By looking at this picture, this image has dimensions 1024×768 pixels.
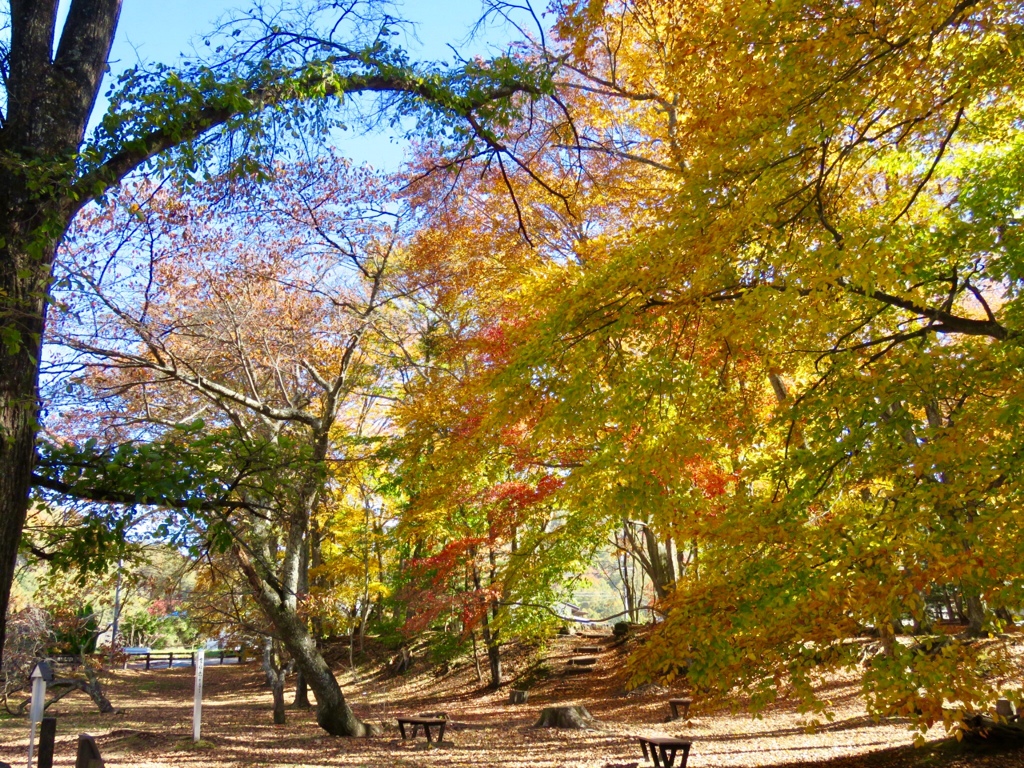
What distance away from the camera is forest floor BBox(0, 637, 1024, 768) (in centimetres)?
873

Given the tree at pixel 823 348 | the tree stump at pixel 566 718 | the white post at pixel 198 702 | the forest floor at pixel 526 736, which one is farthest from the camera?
the tree stump at pixel 566 718

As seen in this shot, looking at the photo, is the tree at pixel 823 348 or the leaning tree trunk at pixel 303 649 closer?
the tree at pixel 823 348

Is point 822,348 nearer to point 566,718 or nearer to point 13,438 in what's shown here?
point 13,438

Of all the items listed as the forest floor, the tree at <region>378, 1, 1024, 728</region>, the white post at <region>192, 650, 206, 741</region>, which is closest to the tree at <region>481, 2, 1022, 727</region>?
the tree at <region>378, 1, 1024, 728</region>

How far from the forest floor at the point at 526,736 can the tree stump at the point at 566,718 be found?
290 mm

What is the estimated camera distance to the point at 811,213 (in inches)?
239

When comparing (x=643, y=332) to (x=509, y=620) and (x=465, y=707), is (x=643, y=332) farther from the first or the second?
(x=465, y=707)

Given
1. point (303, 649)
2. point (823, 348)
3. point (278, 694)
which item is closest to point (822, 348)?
point (823, 348)

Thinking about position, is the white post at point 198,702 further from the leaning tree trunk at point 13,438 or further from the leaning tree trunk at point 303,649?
the leaning tree trunk at point 13,438

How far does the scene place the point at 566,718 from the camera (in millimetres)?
12281

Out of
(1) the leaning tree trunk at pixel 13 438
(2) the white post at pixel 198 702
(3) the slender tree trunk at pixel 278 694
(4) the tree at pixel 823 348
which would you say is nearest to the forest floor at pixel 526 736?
(2) the white post at pixel 198 702

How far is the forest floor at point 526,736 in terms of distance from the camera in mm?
8734

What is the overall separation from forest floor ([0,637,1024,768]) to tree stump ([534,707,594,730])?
290 mm

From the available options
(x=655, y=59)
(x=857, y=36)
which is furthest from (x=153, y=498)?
(x=655, y=59)
